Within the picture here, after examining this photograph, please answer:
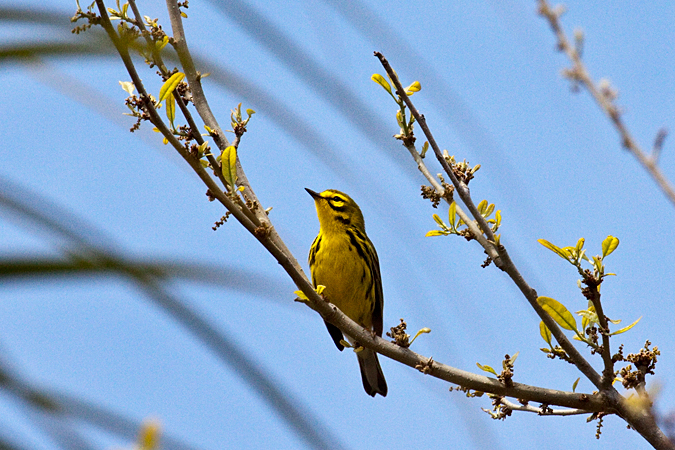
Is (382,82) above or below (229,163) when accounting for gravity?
above

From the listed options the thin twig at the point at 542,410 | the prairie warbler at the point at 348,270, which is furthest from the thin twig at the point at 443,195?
the prairie warbler at the point at 348,270

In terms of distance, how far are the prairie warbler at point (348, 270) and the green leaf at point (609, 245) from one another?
339cm

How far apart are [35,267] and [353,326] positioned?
280 cm

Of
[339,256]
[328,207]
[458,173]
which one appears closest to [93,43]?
[458,173]

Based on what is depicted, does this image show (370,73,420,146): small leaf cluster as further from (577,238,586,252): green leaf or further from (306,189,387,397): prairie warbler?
(306,189,387,397): prairie warbler

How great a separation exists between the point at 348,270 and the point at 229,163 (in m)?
3.53

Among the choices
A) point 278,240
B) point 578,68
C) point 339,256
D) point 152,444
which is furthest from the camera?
point 339,256

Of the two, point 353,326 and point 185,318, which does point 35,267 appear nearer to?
point 185,318

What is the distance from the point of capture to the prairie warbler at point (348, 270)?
6246mm

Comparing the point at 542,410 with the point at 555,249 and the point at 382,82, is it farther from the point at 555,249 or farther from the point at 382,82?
the point at 382,82

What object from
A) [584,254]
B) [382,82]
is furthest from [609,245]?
[382,82]

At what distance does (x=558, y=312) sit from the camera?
2.95m

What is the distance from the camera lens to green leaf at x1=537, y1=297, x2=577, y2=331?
2939 mm

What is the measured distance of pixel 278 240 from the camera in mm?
3236
